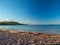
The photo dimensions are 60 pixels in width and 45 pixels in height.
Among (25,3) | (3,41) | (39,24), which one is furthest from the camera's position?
(39,24)

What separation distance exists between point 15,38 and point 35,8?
1.64ft

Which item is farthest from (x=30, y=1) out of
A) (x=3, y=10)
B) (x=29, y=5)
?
(x=3, y=10)

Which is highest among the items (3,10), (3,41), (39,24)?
(3,10)

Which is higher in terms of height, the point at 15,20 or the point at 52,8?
the point at 52,8

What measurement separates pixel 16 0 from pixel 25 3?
13cm

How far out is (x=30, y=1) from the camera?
7.20 ft

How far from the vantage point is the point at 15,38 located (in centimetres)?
201

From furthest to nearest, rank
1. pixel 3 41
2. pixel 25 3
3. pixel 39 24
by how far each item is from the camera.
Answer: pixel 39 24
pixel 25 3
pixel 3 41

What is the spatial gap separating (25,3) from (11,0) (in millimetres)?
197

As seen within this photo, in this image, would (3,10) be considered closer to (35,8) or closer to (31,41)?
(35,8)

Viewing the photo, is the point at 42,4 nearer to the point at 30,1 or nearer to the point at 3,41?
the point at 30,1

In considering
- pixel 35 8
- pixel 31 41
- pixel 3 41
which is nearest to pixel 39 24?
pixel 35 8

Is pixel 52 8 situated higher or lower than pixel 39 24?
higher

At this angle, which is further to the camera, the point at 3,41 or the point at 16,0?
the point at 16,0
